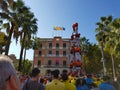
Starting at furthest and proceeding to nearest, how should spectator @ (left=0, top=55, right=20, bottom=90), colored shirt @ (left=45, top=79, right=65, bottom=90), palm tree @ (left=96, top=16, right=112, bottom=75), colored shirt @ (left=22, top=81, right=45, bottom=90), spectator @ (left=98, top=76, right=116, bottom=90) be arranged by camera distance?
palm tree @ (left=96, top=16, right=112, bottom=75), colored shirt @ (left=45, top=79, right=65, bottom=90), spectator @ (left=98, top=76, right=116, bottom=90), colored shirt @ (left=22, top=81, right=45, bottom=90), spectator @ (left=0, top=55, right=20, bottom=90)

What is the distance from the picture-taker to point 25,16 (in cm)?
3247

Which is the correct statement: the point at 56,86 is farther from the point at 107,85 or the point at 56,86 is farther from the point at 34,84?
the point at 107,85

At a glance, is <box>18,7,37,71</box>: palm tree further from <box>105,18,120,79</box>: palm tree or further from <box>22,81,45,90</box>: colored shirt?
<box>22,81,45,90</box>: colored shirt

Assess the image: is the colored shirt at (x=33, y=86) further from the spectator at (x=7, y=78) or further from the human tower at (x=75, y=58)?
the human tower at (x=75, y=58)

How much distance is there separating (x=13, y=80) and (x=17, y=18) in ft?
94.4

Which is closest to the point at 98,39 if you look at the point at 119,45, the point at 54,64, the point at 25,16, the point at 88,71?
the point at 119,45

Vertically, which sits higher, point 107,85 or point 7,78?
point 7,78

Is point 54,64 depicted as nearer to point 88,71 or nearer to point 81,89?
point 88,71

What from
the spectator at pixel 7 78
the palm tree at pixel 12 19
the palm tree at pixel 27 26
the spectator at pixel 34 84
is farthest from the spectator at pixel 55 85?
the palm tree at pixel 27 26

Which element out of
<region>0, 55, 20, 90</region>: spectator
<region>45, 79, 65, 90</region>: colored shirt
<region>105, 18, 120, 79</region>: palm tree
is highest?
<region>105, 18, 120, 79</region>: palm tree

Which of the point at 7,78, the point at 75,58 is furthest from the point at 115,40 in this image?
the point at 7,78

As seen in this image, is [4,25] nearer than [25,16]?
Yes

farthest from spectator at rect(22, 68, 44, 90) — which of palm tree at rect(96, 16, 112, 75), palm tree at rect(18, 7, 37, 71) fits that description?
palm tree at rect(96, 16, 112, 75)

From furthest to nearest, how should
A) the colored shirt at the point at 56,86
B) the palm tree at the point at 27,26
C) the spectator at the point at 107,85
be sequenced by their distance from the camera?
the palm tree at the point at 27,26
the colored shirt at the point at 56,86
the spectator at the point at 107,85
